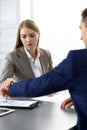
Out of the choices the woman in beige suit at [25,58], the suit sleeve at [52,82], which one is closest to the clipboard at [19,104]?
the suit sleeve at [52,82]

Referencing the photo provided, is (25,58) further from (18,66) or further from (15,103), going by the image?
(15,103)

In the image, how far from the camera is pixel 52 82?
5.01ft

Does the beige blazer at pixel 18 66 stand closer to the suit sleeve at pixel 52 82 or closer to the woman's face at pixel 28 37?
the woman's face at pixel 28 37

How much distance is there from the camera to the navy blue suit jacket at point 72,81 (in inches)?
58.1

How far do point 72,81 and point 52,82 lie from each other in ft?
0.35

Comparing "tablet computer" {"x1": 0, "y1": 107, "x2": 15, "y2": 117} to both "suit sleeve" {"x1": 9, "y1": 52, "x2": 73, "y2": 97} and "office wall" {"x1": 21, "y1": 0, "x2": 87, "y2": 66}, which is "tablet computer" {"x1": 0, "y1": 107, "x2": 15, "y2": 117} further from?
"office wall" {"x1": 21, "y1": 0, "x2": 87, "y2": 66}

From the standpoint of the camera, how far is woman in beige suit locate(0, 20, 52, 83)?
3119mm

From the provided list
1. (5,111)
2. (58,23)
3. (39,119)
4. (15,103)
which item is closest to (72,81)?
(39,119)

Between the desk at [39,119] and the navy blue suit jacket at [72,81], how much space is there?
0.39 ft

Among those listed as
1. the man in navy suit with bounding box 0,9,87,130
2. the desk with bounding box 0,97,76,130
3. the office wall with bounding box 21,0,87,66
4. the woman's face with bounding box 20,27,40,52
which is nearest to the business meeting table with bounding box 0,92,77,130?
the desk with bounding box 0,97,76,130

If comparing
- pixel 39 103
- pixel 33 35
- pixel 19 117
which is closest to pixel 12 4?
pixel 33 35

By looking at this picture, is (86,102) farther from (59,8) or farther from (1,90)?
(59,8)

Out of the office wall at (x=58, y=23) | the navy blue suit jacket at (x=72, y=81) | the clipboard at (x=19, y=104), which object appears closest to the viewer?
the navy blue suit jacket at (x=72, y=81)

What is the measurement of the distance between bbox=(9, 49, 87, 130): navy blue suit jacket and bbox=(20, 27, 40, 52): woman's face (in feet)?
5.24
